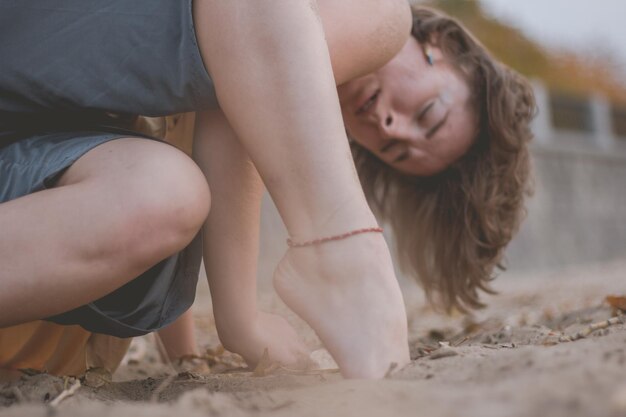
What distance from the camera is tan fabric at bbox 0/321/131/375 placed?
1.36 metres

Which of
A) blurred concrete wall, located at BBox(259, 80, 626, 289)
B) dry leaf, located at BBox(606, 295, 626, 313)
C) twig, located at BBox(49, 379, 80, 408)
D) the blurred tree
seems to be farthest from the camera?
the blurred tree

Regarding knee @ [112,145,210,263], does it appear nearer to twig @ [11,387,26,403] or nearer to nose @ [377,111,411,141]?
twig @ [11,387,26,403]

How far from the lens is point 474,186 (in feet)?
6.79

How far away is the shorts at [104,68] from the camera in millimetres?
1131

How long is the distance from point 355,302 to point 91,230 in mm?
386

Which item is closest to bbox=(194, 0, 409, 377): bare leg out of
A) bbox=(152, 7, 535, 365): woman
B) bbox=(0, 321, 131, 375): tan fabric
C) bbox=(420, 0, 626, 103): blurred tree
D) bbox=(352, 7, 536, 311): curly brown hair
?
bbox=(0, 321, 131, 375): tan fabric

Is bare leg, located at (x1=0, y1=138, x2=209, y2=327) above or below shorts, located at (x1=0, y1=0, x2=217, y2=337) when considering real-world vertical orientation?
below

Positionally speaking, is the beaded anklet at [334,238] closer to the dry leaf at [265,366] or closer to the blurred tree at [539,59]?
the dry leaf at [265,366]

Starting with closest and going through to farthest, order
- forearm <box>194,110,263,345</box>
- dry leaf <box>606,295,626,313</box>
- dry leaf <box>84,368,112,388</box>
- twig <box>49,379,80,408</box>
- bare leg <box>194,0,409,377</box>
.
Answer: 1. twig <box>49,379,80,408</box>
2. bare leg <box>194,0,409,377</box>
3. dry leaf <box>84,368,112,388</box>
4. forearm <box>194,110,263,345</box>
5. dry leaf <box>606,295,626,313</box>

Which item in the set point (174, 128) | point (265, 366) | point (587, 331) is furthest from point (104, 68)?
point (587, 331)

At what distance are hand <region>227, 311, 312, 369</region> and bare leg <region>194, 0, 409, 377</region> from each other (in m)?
0.31

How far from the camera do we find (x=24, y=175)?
1.08 m

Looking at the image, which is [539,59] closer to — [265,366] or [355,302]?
[265,366]

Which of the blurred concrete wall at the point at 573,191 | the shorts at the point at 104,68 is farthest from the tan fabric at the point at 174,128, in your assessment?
the blurred concrete wall at the point at 573,191
